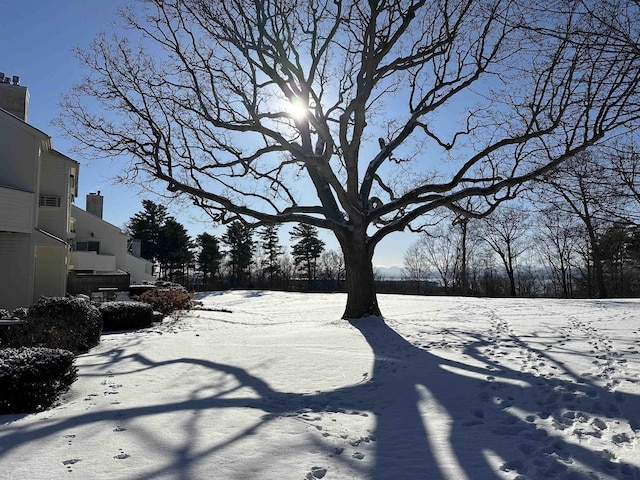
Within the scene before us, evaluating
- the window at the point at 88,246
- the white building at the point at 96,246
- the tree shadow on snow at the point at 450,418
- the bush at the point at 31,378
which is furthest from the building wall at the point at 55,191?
the bush at the point at 31,378

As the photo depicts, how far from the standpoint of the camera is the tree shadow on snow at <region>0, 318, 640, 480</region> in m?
3.30

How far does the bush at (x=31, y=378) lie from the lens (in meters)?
4.68

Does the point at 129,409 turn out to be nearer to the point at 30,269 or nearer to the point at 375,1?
the point at 375,1

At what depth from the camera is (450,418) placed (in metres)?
4.41

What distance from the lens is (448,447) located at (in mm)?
3672

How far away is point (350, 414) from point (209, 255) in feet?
172

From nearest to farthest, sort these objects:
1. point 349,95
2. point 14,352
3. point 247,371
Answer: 1. point 14,352
2. point 247,371
3. point 349,95

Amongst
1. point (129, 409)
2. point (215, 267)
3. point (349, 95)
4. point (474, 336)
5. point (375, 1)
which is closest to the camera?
point (129, 409)

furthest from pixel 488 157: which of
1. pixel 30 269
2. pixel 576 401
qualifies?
pixel 30 269

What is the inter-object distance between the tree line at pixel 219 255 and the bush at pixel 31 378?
4476 cm

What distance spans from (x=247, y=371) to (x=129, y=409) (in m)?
2.34

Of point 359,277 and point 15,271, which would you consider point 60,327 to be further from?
point 15,271

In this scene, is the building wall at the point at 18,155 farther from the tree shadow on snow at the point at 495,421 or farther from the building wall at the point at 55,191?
the tree shadow on snow at the point at 495,421

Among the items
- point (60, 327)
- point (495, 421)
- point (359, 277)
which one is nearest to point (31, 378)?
point (60, 327)
